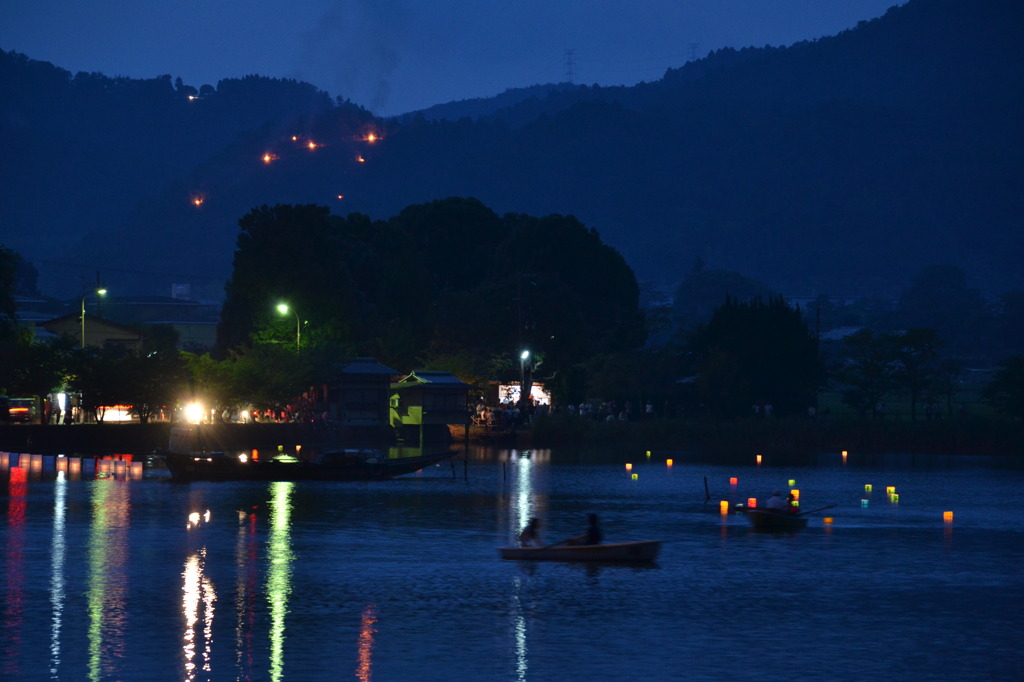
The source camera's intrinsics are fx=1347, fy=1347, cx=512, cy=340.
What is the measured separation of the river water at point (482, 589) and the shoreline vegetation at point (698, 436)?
88.1ft

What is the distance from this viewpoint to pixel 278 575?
43688mm

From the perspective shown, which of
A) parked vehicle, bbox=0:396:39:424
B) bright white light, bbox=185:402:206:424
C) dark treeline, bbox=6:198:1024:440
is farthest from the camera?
bright white light, bbox=185:402:206:424

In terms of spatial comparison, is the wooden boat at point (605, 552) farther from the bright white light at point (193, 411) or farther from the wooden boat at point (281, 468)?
the bright white light at point (193, 411)

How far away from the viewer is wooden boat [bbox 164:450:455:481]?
3049 inches

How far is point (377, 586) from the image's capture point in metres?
41.6

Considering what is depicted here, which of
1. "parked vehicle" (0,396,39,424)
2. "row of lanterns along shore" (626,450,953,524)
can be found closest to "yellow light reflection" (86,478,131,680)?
"row of lanterns along shore" (626,450,953,524)

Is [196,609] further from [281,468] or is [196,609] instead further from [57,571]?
[281,468]

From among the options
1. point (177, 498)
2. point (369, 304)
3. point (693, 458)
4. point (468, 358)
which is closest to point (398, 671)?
point (177, 498)

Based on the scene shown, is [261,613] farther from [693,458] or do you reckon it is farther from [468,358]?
[468,358]

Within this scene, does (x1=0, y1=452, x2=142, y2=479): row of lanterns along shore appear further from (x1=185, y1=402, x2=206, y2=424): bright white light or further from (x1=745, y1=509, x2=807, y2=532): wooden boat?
(x1=745, y1=509, x2=807, y2=532): wooden boat

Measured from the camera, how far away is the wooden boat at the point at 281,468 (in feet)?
254

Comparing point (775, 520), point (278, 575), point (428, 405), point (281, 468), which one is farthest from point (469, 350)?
point (278, 575)

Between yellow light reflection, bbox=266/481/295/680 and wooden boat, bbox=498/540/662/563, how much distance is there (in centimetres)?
883

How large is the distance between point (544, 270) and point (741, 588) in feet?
389
